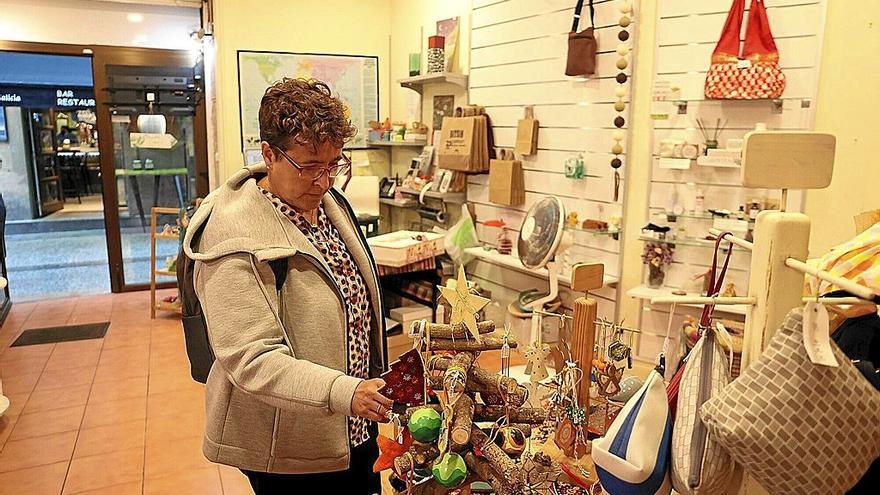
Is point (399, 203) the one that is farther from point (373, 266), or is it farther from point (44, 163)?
point (44, 163)

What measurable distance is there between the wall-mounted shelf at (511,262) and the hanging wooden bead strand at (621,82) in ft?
2.01

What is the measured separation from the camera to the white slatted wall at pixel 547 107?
3570mm

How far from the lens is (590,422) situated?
1804mm

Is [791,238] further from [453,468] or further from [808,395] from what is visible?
[453,468]

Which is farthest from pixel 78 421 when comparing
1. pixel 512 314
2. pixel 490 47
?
pixel 490 47

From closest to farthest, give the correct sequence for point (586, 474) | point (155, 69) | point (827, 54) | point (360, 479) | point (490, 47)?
point (586, 474) < point (360, 479) < point (827, 54) < point (490, 47) < point (155, 69)

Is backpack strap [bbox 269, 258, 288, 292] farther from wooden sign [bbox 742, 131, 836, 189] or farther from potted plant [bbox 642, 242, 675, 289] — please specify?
potted plant [bbox 642, 242, 675, 289]

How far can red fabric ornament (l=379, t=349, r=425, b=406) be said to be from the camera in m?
1.37

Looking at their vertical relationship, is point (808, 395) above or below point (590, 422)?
above

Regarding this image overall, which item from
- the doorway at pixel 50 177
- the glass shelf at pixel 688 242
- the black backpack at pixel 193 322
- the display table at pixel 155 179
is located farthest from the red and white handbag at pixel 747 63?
the doorway at pixel 50 177

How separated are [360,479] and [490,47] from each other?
335cm

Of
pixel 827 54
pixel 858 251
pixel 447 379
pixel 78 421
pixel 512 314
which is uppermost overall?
pixel 827 54

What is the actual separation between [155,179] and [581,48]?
4261 mm

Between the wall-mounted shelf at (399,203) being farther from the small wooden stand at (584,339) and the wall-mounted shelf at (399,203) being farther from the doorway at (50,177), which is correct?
the small wooden stand at (584,339)
